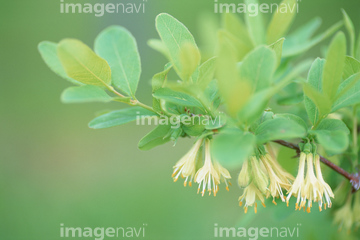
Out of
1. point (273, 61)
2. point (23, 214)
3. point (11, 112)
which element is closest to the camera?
point (273, 61)

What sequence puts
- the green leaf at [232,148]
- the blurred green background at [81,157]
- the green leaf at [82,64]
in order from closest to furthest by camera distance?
the green leaf at [232,148]
the green leaf at [82,64]
the blurred green background at [81,157]

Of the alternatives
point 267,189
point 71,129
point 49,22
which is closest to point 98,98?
point 267,189

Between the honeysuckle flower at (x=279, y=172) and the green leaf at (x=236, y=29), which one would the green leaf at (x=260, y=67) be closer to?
the honeysuckle flower at (x=279, y=172)

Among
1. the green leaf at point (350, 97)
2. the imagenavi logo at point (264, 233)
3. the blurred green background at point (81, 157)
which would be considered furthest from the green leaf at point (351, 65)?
the imagenavi logo at point (264, 233)

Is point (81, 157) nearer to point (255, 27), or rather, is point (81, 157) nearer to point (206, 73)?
point (255, 27)

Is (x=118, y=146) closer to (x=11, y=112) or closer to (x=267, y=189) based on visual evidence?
(x=11, y=112)

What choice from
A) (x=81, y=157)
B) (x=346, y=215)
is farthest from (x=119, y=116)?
(x=81, y=157)

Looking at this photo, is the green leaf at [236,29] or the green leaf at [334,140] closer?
the green leaf at [334,140]

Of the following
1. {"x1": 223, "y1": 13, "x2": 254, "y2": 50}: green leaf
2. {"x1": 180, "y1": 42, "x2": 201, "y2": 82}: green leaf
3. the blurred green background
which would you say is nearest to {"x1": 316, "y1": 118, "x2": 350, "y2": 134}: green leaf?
{"x1": 180, "y1": 42, "x2": 201, "y2": 82}: green leaf
